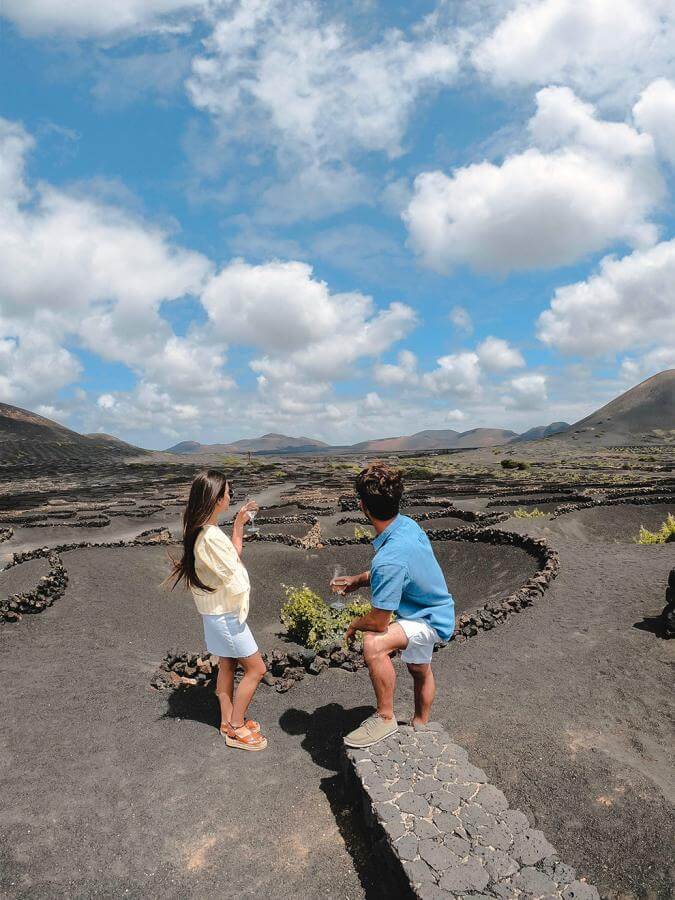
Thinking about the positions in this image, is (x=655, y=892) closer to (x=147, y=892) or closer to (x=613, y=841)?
(x=613, y=841)

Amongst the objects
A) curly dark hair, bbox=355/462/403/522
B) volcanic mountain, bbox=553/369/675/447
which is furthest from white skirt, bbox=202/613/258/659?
volcanic mountain, bbox=553/369/675/447

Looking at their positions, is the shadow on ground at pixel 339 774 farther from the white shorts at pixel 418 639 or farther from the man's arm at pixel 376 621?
the man's arm at pixel 376 621

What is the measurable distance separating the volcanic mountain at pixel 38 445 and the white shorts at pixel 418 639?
144 meters

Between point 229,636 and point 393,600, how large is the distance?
6.38 ft

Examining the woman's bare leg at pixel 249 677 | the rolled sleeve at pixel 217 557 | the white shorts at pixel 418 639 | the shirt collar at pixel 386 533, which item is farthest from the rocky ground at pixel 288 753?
the shirt collar at pixel 386 533

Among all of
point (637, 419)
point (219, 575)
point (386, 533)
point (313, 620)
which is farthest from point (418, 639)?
point (637, 419)

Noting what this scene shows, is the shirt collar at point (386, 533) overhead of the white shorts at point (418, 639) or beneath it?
overhead

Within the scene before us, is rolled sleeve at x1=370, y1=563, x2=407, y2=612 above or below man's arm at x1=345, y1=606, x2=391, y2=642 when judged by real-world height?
above

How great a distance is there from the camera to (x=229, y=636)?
5.22 m

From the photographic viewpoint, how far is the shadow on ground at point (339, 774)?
13.6 feet

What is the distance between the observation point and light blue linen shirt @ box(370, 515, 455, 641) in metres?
4.43

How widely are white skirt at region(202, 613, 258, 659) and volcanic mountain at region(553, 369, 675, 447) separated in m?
135

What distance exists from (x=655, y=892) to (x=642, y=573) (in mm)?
9973

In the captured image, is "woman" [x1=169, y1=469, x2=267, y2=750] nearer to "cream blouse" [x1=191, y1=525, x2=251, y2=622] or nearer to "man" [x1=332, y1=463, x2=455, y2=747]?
"cream blouse" [x1=191, y1=525, x2=251, y2=622]
